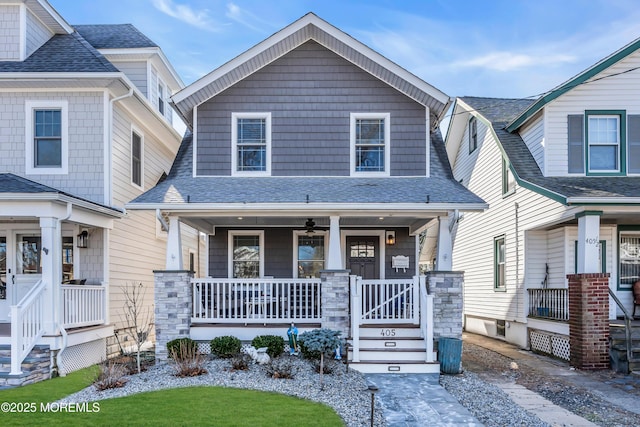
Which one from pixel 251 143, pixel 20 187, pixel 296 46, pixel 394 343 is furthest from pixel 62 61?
pixel 394 343

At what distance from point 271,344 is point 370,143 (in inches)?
196

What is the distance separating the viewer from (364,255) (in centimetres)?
1422

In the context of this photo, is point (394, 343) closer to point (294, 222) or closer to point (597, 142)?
point (294, 222)

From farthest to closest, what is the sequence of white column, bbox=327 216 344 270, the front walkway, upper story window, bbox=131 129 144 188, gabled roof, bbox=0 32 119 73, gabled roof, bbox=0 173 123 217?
upper story window, bbox=131 129 144 188, gabled roof, bbox=0 32 119 73, white column, bbox=327 216 344 270, gabled roof, bbox=0 173 123 217, the front walkway

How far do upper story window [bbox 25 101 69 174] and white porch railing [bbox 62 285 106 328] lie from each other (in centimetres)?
277

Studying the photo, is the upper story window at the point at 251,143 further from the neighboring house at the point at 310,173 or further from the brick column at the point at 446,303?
the brick column at the point at 446,303

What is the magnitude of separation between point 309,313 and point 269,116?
15.0 feet

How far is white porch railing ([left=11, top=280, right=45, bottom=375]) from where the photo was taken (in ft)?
31.3

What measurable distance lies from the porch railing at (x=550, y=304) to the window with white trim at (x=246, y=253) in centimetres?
694

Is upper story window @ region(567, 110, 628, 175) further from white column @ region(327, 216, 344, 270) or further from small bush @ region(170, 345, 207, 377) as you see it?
small bush @ region(170, 345, 207, 377)

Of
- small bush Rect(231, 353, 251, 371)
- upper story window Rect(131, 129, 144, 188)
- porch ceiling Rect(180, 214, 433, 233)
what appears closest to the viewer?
small bush Rect(231, 353, 251, 371)

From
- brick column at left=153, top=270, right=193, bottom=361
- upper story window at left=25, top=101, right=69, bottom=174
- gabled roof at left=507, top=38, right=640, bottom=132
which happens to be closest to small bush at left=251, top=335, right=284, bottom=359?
brick column at left=153, top=270, right=193, bottom=361

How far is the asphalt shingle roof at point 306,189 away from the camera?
36.4 feet

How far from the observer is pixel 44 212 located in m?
10.2
